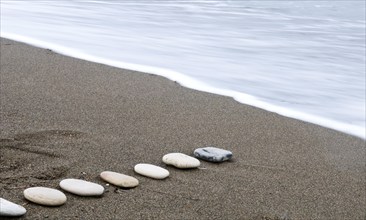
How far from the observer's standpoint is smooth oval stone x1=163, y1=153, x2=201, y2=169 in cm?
257

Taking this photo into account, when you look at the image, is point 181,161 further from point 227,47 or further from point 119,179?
point 227,47

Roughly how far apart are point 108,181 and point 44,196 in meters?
0.34

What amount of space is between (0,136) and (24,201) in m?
0.69

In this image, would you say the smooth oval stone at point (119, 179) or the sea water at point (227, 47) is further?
the sea water at point (227, 47)

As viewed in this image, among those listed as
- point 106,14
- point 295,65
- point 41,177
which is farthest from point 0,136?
point 106,14

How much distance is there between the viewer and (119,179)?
228 centimetres

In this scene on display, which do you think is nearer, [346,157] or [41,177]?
[41,177]

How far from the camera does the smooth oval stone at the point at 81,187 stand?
2.11 metres

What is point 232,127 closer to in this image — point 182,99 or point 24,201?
point 182,99

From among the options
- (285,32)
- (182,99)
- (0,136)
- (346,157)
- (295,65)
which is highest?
(285,32)

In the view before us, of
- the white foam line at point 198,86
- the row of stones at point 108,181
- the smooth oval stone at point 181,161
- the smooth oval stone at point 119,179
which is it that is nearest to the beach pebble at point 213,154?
the row of stones at point 108,181

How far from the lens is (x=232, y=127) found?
3334 millimetres

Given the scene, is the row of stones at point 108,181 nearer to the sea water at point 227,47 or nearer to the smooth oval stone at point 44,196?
the smooth oval stone at point 44,196

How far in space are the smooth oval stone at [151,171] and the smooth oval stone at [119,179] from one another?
0.40 ft
